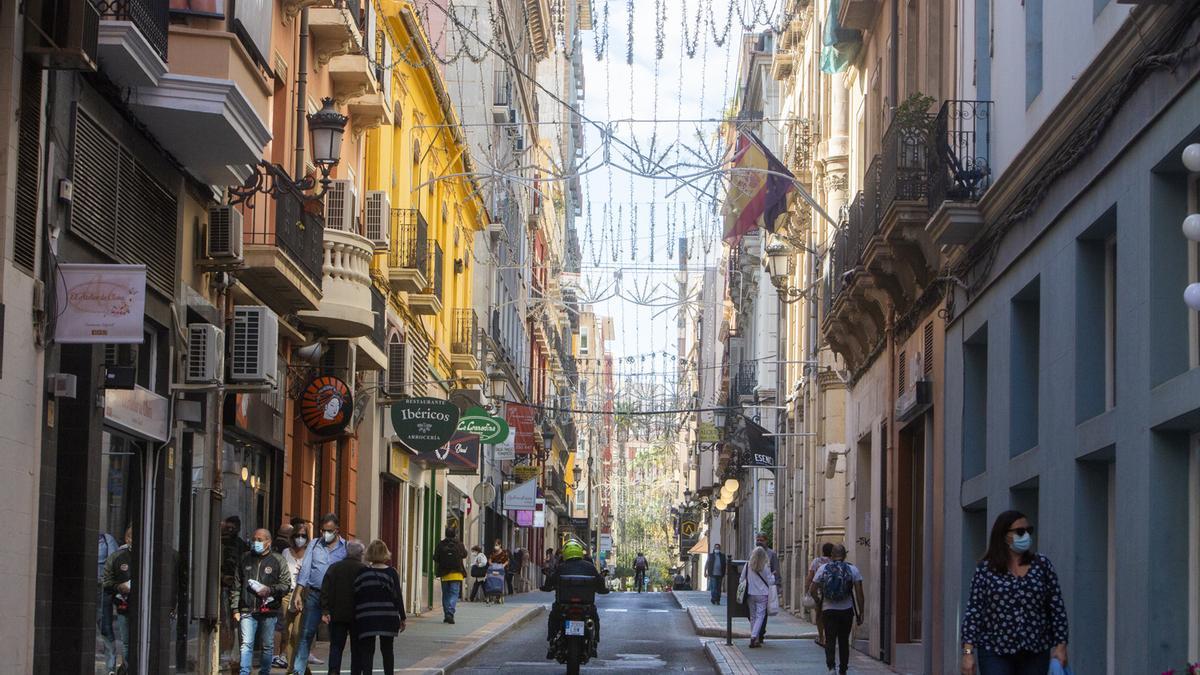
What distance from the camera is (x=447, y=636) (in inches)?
1093

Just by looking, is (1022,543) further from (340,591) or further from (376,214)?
(376,214)

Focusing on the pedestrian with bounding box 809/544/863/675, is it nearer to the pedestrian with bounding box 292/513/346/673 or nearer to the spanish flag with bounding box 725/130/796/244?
the pedestrian with bounding box 292/513/346/673

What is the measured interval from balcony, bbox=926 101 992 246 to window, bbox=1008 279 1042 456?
4.46 feet

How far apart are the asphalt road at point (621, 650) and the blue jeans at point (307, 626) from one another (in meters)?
3.04

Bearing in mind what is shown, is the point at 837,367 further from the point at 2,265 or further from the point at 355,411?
the point at 2,265

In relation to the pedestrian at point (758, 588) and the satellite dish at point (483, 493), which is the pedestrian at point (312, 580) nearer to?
the pedestrian at point (758, 588)

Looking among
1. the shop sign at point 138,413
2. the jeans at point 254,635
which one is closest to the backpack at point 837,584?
the jeans at point 254,635

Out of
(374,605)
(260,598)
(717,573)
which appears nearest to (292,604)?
(260,598)

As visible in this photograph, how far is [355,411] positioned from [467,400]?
11.6 metres

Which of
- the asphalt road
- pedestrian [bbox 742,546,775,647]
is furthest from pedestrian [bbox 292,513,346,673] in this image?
pedestrian [bbox 742,546,775,647]

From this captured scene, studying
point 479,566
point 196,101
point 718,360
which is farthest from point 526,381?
point 196,101

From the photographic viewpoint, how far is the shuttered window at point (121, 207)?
14617 mm

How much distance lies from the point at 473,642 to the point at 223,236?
29.9ft

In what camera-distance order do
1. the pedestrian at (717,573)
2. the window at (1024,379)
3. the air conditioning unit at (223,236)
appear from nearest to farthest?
1. the window at (1024,379)
2. the air conditioning unit at (223,236)
3. the pedestrian at (717,573)
